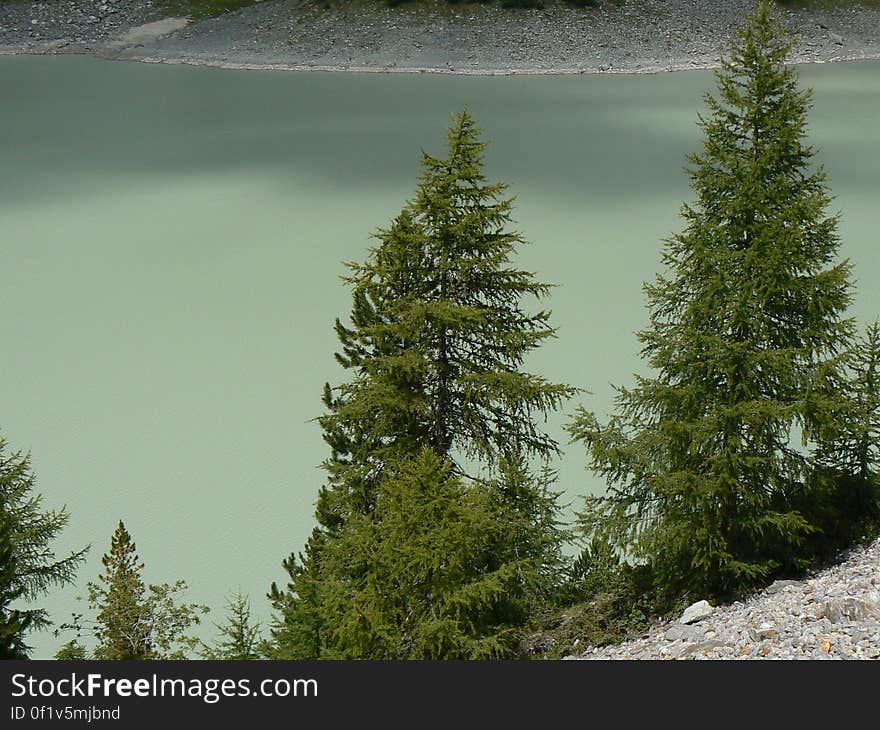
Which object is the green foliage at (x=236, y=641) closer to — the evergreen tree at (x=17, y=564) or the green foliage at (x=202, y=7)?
the evergreen tree at (x=17, y=564)

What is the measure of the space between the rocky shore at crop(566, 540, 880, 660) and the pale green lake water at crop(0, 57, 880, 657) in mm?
5485

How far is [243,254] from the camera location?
113ft

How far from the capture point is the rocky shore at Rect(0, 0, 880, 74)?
72.2 metres

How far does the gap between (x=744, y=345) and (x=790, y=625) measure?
3.12 m

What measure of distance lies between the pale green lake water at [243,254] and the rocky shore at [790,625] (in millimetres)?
5485

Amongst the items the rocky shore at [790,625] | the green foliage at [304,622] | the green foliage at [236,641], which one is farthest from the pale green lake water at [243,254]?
the rocky shore at [790,625]

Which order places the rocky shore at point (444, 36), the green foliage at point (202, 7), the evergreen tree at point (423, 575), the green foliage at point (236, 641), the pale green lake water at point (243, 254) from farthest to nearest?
the green foliage at point (202, 7) < the rocky shore at point (444, 36) < the pale green lake water at point (243, 254) < the green foliage at point (236, 641) < the evergreen tree at point (423, 575)

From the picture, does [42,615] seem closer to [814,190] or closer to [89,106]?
[814,190]

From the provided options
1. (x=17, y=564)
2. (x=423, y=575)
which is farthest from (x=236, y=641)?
(x=423, y=575)

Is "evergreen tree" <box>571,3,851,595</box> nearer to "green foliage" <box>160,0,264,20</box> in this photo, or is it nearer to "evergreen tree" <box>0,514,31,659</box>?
"evergreen tree" <box>0,514,31,659</box>

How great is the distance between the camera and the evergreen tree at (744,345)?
11008 millimetres

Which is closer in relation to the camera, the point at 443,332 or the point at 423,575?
the point at 423,575

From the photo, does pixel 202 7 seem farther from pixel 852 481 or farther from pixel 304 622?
pixel 852 481

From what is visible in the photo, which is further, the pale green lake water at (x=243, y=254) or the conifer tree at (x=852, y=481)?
the pale green lake water at (x=243, y=254)
